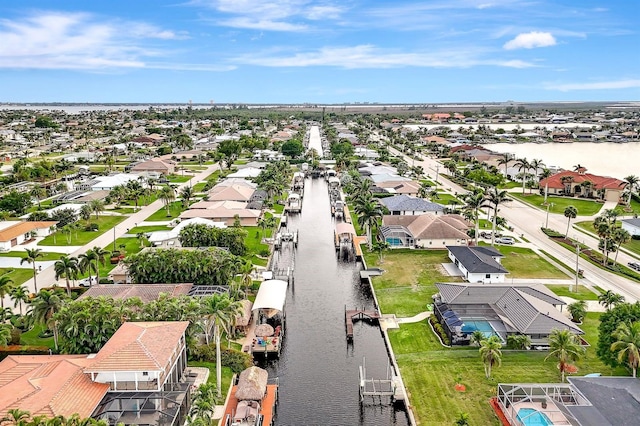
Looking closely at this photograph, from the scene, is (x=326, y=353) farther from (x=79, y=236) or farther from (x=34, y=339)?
(x=79, y=236)

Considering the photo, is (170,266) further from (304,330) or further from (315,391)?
(315,391)

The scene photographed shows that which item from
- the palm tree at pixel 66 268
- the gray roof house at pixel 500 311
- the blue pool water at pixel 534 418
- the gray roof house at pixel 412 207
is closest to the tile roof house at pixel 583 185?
the gray roof house at pixel 412 207

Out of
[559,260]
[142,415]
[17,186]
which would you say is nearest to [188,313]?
[142,415]

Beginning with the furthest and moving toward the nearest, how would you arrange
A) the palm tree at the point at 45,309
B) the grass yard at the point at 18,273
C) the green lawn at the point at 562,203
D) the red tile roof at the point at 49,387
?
the green lawn at the point at 562,203 < the grass yard at the point at 18,273 < the palm tree at the point at 45,309 < the red tile roof at the point at 49,387

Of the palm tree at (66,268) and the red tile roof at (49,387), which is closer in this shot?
the red tile roof at (49,387)

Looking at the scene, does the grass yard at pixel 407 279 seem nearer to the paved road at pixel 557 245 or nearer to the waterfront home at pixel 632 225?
the paved road at pixel 557 245

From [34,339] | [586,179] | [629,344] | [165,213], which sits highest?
[586,179]

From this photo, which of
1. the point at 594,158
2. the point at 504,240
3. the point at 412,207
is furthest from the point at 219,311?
the point at 594,158
